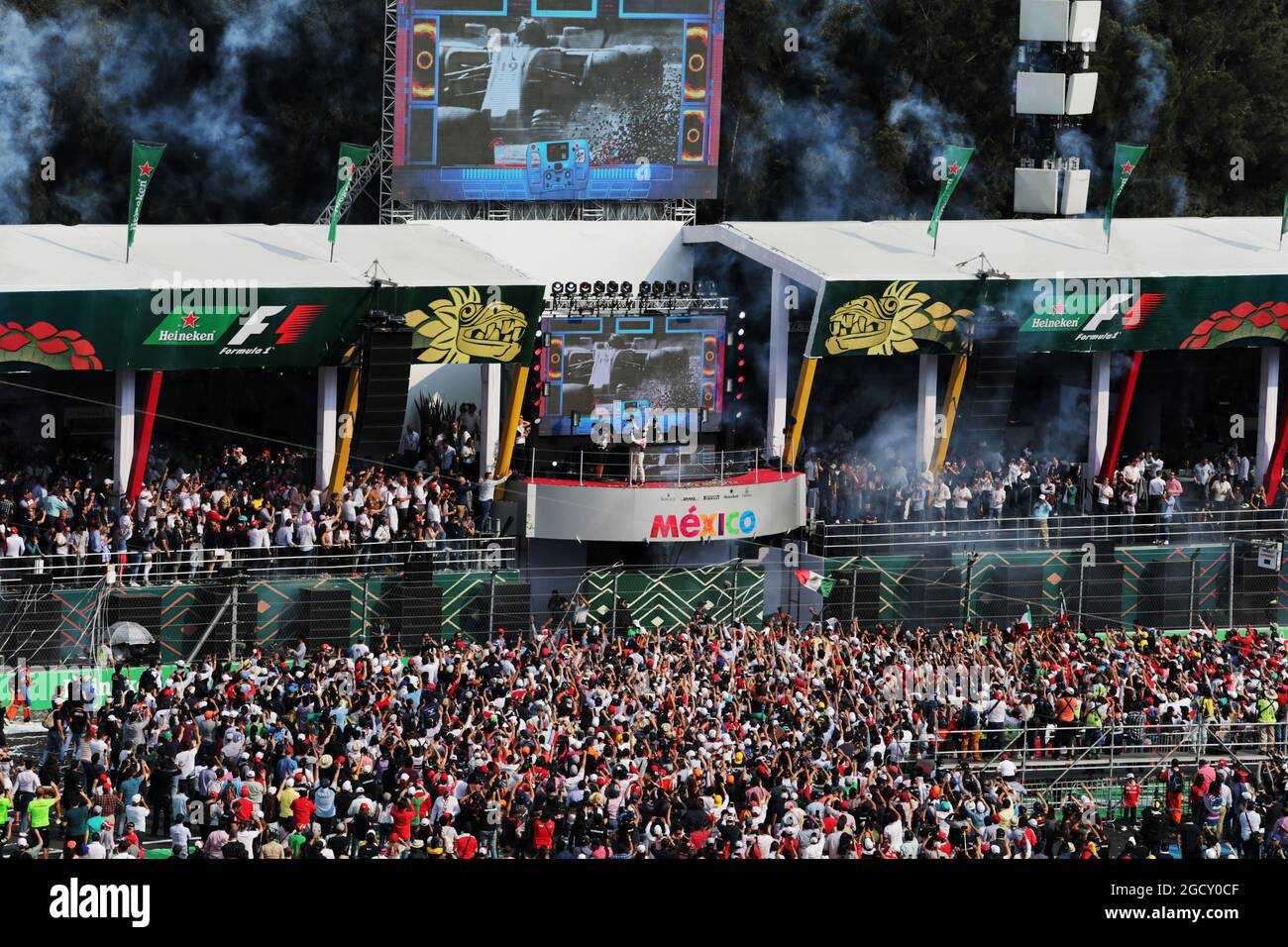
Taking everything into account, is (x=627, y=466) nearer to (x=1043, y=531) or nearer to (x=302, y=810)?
(x=1043, y=531)

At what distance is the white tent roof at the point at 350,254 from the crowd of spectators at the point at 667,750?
6.19m

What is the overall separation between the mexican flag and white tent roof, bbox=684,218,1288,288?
4.98 meters

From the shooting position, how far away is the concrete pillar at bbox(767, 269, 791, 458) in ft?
136

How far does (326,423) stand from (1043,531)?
40.4 feet

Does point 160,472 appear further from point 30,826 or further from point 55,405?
point 30,826

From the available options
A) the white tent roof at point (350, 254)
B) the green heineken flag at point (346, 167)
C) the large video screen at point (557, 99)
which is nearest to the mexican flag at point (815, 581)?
the white tent roof at point (350, 254)

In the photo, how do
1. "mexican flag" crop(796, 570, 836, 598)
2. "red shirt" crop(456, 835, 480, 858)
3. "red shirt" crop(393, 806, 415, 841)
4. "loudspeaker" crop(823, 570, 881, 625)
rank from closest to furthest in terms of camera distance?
"red shirt" crop(456, 835, 480, 858) → "red shirt" crop(393, 806, 415, 841) → "mexican flag" crop(796, 570, 836, 598) → "loudspeaker" crop(823, 570, 881, 625)

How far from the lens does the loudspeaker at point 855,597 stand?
38.2m

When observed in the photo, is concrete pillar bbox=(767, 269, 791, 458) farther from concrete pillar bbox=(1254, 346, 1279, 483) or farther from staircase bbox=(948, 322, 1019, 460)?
concrete pillar bbox=(1254, 346, 1279, 483)

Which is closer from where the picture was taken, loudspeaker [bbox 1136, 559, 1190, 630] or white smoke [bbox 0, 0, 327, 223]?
loudspeaker [bbox 1136, 559, 1190, 630]

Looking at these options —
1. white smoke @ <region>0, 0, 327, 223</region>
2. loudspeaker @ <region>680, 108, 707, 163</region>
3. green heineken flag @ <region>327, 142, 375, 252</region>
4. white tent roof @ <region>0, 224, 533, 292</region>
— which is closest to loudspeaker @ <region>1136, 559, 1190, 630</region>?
loudspeaker @ <region>680, 108, 707, 163</region>

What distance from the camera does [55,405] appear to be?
38406 millimetres

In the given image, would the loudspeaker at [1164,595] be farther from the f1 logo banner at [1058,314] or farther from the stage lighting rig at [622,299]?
the stage lighting rig at [622,299]

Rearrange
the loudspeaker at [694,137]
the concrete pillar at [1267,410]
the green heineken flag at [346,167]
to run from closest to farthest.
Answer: the green heineken flag at [346,167] < the loudspeaker at [694,137] < the concrete pillar at [1267,410]
